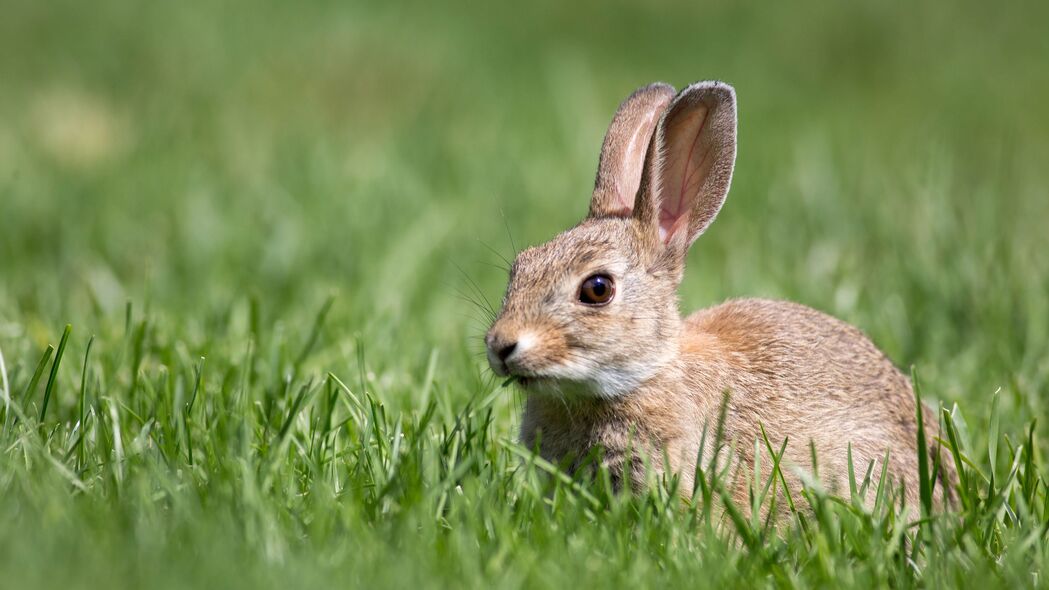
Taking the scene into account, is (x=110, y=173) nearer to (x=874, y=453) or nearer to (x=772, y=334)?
(x=772, y=334)

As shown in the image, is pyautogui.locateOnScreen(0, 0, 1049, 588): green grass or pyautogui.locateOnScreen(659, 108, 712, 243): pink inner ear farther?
pyautogui.locateOnScreen(659, 108, 712, 243): pink inner ear

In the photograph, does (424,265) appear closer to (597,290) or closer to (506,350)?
(597,290)

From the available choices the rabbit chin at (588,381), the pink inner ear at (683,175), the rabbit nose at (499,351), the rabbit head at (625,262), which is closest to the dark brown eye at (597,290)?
the rabbit head at (625,262)

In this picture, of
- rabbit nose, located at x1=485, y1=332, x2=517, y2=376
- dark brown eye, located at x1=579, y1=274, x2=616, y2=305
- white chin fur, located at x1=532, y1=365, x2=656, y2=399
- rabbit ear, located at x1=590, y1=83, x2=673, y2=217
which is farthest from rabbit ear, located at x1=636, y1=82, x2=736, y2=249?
rabbit nose, located at x1=485, y1=332, x2=517, y2=376

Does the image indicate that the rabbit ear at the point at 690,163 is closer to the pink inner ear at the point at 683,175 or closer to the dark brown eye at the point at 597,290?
the pink inner ear at the point at 683,175

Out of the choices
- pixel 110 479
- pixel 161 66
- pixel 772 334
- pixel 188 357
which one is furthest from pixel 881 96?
pixel 110 479

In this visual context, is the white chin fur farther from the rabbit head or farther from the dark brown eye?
the dark brown eye
